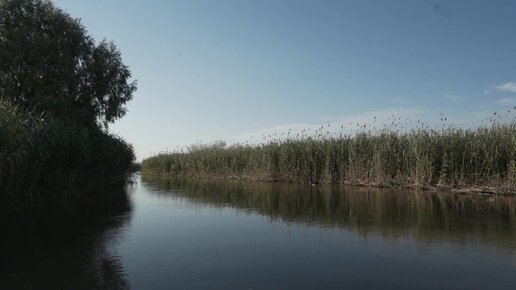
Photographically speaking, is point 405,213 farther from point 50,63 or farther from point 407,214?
point 50,63

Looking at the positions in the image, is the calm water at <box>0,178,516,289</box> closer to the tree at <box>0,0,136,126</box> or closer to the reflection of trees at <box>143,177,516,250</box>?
the reflection of trees at <box>143,177,516,250</box>

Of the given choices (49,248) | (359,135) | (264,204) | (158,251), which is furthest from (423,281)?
(359,135)

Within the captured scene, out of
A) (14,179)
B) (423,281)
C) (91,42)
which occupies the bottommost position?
(423,281)

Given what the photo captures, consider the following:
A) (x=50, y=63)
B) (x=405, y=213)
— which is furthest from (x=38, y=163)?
(x=50, y=63)

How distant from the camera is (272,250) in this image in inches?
262

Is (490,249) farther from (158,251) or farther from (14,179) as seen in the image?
(14,179)

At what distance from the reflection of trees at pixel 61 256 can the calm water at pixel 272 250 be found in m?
0.01

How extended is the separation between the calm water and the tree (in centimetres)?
1467

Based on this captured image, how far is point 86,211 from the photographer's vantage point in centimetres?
1121

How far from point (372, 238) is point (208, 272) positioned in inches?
126

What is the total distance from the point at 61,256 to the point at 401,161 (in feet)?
45.7

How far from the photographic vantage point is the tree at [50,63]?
74.0 ft

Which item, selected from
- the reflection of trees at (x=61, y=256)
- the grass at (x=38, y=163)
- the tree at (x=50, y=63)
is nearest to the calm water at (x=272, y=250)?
the reflection of trees at (x=61, y=256)

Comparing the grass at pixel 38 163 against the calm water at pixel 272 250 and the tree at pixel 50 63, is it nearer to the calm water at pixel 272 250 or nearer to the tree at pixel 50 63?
the calm water at pixel 272 250
